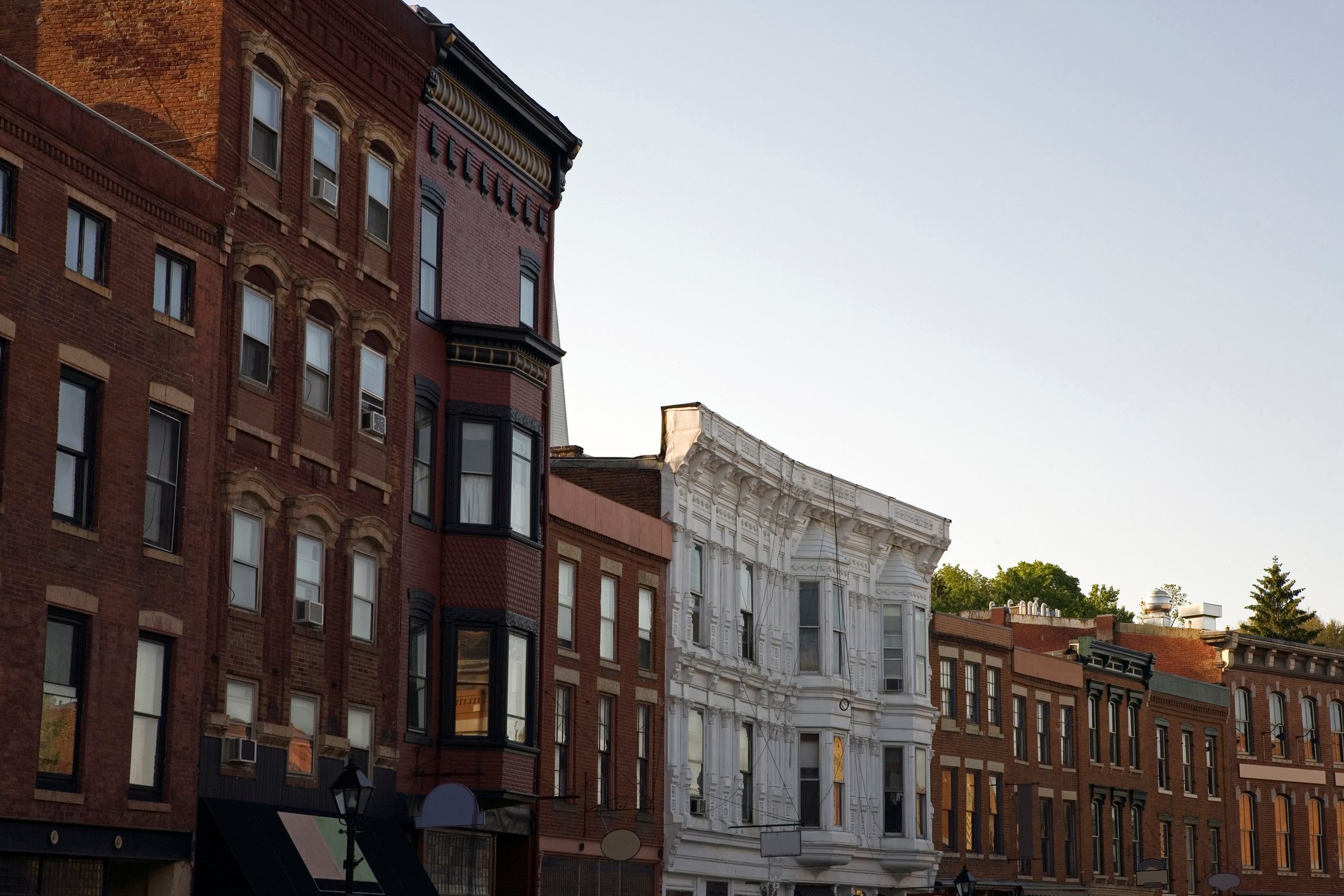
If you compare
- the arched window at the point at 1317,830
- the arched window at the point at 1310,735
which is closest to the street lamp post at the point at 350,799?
the arched window at the point at 1310,735

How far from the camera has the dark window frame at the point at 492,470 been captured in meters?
31.6

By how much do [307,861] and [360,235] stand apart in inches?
379

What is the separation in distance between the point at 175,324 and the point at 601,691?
49.9 feet

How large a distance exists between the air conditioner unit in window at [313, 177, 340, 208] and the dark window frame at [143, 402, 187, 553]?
5150 mm

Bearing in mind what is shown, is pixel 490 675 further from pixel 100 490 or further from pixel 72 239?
pixel 72 239

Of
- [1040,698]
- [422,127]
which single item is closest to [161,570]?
[422,127]

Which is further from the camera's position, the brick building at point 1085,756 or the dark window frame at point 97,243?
the brick building at point 1085,756

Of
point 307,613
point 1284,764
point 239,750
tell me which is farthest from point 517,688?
point 1284,764

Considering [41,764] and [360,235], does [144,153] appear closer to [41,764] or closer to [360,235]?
[360,235]

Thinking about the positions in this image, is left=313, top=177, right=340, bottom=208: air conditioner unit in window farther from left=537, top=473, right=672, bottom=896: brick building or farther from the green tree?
the green tree

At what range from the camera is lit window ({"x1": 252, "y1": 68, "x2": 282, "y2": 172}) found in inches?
1072

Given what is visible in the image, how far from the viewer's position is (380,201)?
30609mm

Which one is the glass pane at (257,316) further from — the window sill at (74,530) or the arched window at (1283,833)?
the arched window at (1283,833)

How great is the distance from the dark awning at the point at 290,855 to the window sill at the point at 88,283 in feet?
22.0
